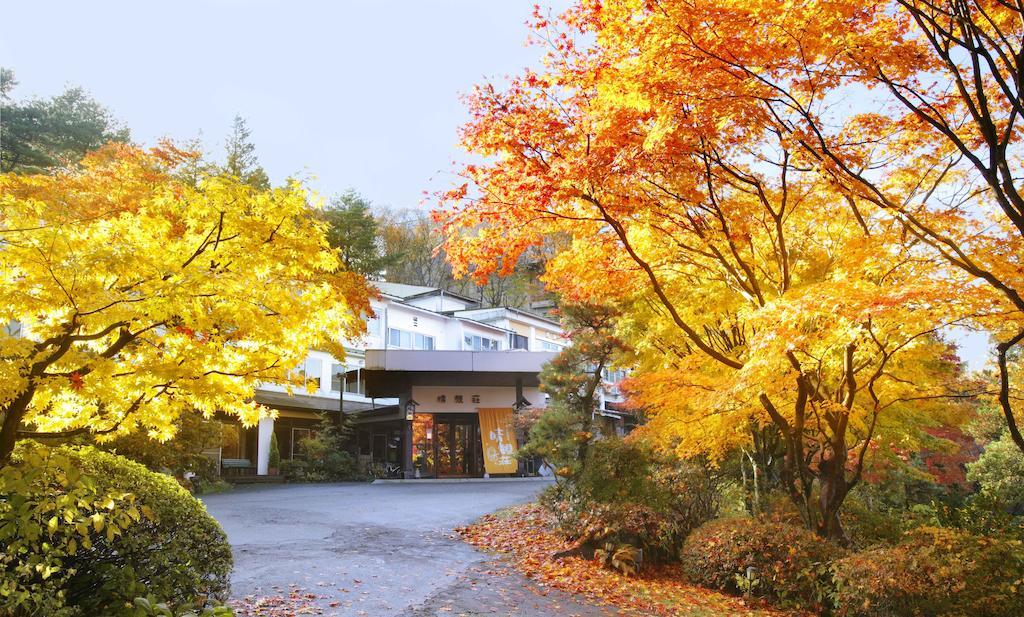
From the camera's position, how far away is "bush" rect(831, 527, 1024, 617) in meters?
7.70

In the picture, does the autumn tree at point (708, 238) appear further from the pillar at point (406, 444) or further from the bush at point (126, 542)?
the pillar at point (406, 444)

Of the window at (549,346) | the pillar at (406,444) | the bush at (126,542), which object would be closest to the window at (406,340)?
the pillar at (406,444)

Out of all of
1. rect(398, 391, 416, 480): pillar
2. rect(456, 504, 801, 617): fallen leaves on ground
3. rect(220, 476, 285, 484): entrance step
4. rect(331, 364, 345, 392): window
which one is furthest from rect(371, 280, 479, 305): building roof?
rect(456, 504, 801, 617): fallen leaves on ground

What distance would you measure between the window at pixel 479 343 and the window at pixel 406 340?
72.8 inches

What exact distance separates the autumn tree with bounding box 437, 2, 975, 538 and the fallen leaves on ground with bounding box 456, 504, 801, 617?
6.59 ft

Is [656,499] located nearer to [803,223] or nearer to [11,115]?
[803,223]

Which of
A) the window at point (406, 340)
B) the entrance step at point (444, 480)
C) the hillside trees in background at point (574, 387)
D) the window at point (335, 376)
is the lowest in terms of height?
the entrance step at point (444, 480)

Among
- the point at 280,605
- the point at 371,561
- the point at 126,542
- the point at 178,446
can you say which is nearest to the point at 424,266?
the point at 178,446

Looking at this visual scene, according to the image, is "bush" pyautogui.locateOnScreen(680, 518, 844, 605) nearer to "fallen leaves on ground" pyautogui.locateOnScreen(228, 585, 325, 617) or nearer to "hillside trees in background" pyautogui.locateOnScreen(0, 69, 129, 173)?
"fallen leaves on ground" pyautogui.locateOnScreen(228, 585, 325, 617)

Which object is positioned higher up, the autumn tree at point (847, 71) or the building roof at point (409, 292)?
the building roof at point (409, 292)

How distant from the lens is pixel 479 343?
114ft

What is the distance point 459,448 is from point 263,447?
789 cm

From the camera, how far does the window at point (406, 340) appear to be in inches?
1241

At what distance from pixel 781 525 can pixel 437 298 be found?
27.4 m
